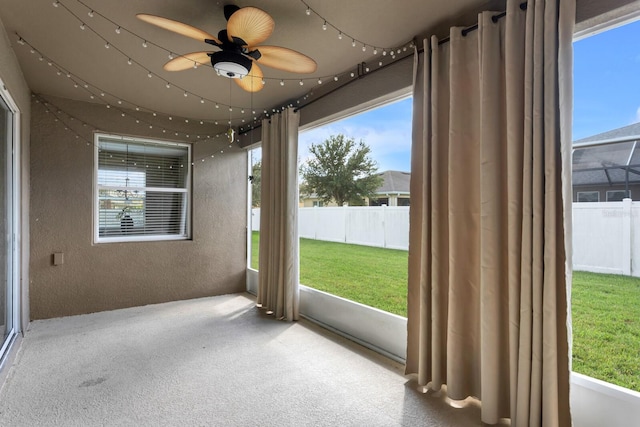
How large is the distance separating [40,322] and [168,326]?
1.41 metres

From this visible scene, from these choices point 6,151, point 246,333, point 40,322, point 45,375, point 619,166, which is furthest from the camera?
point 40,322

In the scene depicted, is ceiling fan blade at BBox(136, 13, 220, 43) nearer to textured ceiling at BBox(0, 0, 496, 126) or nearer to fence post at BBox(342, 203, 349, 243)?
textured ceiling at BBox(0, 0, 496, 126)

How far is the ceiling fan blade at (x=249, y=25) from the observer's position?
165 cm

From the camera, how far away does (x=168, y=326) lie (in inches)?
133

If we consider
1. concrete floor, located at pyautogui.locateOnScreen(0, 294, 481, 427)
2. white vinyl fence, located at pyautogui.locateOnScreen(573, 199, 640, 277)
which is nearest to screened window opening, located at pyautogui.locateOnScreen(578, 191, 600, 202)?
white vinyl fence, located at pyautogui.locateOnScreen(573, 199, 640, 277)

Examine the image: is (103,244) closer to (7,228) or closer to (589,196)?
(7,228)

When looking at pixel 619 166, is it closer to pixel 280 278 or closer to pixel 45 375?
pixel 280 278

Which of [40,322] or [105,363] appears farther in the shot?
[40,322]

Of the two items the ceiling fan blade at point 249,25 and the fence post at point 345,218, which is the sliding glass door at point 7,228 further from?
the fence post at point 345,218

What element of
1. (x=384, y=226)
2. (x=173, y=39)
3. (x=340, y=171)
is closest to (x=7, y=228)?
(x=173, y=39)

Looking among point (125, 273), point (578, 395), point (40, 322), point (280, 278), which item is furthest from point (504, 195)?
point (40, 322)

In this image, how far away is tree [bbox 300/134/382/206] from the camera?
13.2 feet

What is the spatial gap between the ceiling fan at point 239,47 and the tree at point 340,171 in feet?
6.33

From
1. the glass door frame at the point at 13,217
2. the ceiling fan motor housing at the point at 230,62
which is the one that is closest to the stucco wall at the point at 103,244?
the glass door frame at the point at 13,217
